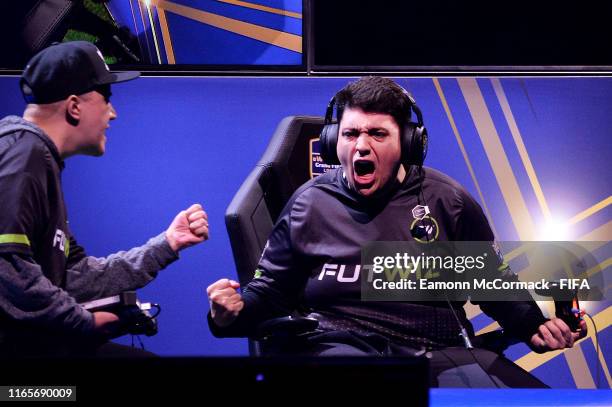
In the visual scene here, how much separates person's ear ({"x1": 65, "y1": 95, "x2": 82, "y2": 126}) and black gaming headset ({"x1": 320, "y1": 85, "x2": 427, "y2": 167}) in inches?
29.9

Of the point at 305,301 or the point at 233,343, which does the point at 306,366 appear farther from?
the point at 233,343

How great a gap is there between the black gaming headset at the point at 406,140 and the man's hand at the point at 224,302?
0.48 meters

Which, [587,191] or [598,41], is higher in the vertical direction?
[598,41]

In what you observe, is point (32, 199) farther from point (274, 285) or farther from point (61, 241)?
point (274, 285)

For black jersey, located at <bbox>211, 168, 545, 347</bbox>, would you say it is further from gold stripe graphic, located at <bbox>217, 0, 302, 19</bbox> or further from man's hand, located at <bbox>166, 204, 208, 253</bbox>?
gold stripe graphic, located at <bbox>217, 0, 302, 19</bbox>

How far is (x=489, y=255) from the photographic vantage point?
2383 mm

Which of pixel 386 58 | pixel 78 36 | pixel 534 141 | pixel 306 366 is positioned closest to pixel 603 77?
pixel 534 141

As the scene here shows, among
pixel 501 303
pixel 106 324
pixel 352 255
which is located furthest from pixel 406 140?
pixel 106 324

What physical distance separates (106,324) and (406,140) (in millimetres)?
992

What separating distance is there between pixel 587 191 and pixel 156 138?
5.25 ft

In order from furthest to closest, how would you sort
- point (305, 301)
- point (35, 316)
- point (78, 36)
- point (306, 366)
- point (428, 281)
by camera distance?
point (78, 36) < point (428, 281) < point (305, 301) < point (35, 316) < point (306, 366)

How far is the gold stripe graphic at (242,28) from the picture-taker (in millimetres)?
2842

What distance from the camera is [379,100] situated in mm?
2314

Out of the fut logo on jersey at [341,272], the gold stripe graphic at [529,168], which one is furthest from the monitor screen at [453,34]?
the fut logo on jersey at [341,272]
